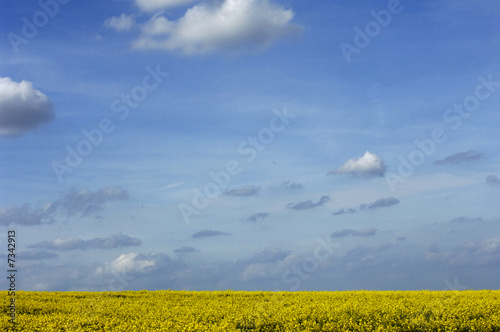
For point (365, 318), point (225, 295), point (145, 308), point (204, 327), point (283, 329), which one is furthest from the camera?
point (225, 295)

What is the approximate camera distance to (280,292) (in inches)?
1033

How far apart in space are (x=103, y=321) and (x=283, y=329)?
6.49 meters

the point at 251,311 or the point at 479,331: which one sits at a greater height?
the point at 251,311

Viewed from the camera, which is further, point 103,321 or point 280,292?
point 280,292

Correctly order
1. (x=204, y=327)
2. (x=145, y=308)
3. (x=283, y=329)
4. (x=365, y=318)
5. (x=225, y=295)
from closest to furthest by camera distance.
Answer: (x=204, y=327) < (x=283, y=329) < (x=365, y=318) < (x=145, y=308) < (x=225, y=295)

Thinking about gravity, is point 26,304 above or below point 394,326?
above

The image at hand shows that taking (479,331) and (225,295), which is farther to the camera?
(225,295)

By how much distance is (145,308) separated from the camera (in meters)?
19.8

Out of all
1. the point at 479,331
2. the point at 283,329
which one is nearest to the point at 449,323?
the point at 479,331

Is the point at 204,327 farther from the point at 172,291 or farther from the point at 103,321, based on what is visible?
the point at 172,291

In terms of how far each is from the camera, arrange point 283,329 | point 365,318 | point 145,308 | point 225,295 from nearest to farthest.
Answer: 1. point 283,329
2. point 365,318
3. point 145,308
4. point 225,295

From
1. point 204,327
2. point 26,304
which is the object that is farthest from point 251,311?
point 26,304

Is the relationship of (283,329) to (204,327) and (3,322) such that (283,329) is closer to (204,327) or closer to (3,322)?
(204,327)

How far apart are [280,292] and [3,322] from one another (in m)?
15.1
